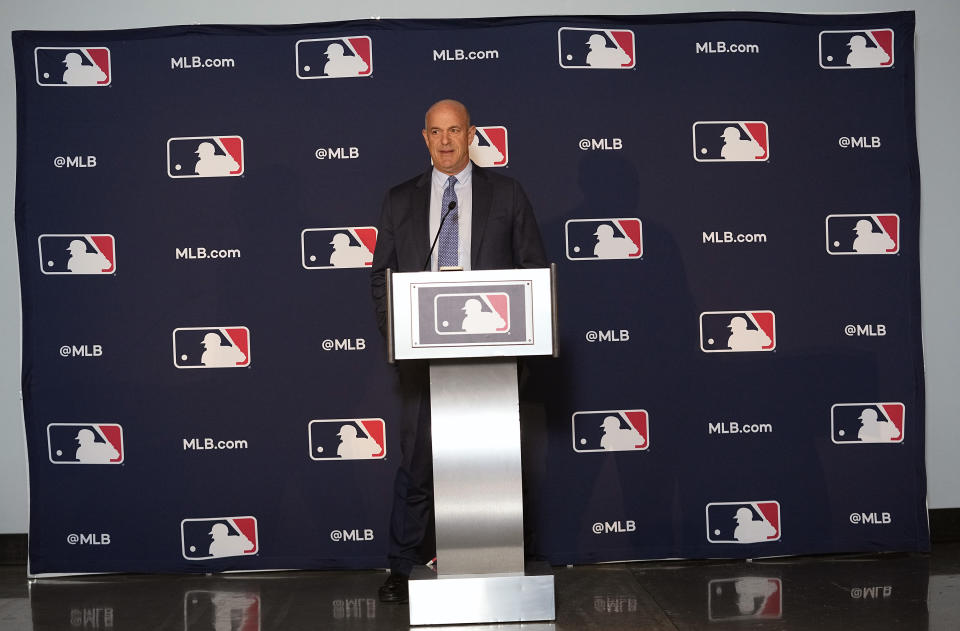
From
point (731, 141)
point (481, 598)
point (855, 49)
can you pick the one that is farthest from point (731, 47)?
point (481, 598)

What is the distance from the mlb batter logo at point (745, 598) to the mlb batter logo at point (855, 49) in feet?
6.75

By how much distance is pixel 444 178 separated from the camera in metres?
3.18

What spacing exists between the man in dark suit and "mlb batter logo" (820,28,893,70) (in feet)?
5.08

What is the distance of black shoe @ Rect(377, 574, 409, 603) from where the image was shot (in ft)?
10.3

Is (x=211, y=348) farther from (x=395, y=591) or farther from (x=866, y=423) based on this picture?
(x=866, y=423)

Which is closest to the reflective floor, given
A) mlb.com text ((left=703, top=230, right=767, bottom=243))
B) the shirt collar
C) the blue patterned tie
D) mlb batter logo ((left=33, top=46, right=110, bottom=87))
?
the blue patterned tie

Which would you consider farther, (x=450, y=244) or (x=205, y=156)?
(x=205, y=156)

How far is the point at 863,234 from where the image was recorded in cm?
375

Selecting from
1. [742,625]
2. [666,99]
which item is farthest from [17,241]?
[742,625]

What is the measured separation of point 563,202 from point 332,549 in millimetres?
1657

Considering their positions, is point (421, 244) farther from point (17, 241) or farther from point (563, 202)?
point (17, 241)

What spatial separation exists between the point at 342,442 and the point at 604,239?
1.32 metres

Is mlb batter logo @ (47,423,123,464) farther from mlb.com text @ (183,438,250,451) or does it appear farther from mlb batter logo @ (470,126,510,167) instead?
mlb batter logo @ (470,126,510,167)

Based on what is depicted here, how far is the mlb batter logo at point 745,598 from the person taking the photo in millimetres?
2902
